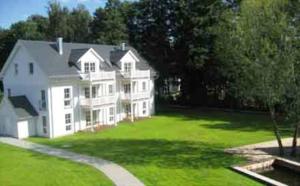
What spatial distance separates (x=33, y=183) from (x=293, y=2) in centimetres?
1642

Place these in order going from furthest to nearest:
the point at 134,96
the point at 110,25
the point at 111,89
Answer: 1. the point at 110,25
2. the point at 134,96
3. the point at 111,89

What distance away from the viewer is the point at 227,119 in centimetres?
4278

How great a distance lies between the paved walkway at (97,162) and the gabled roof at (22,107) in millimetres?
2818

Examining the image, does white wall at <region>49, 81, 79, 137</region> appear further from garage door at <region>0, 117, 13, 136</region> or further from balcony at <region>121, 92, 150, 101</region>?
balcony at <region>121, 92, 150, 101</region>

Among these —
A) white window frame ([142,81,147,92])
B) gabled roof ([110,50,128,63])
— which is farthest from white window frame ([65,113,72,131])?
white window frame ([142,81,147,92])

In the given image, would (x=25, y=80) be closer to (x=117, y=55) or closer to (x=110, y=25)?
(x=117, y=55)

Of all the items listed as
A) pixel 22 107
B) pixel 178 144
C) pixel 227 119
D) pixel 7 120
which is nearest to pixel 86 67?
pixel 22 107

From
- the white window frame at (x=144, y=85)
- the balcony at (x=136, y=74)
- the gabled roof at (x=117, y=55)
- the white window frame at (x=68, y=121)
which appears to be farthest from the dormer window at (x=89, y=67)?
the white window frame at (x=144, y=85)

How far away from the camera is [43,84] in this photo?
3472 cm

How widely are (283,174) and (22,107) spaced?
21.9 meters

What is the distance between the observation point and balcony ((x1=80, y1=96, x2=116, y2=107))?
37.1 meters

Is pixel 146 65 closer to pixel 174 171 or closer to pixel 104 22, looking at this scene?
pixel 104 22

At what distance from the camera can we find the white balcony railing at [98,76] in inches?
1474

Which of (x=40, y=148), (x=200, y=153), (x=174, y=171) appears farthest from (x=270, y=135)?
(x=40, y=148)
